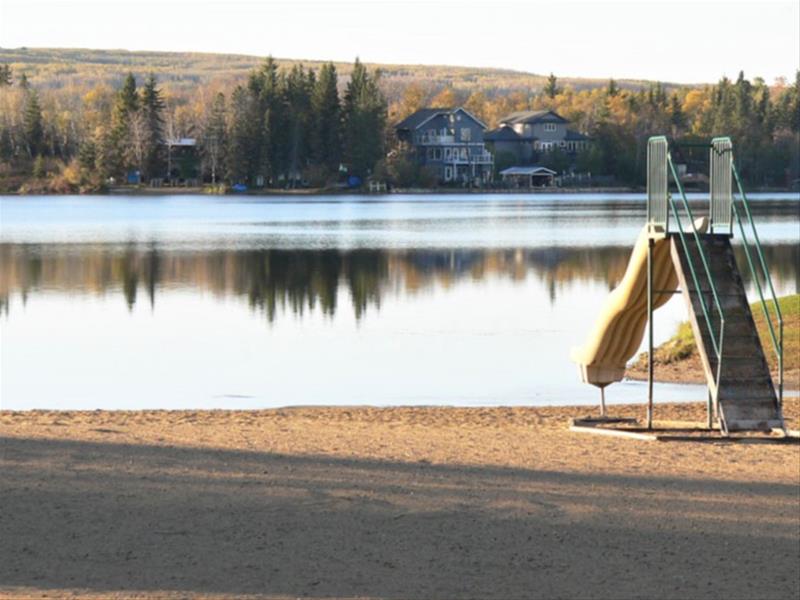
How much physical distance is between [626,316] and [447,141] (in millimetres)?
120767

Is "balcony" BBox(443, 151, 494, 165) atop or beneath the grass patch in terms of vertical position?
atop

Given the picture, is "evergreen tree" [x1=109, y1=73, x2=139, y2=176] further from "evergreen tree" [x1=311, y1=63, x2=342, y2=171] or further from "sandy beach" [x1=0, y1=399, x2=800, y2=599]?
"sandy beach" [x1=0, y1=399, x2=800, y2=599]

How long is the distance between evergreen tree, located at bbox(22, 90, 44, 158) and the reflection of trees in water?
8255 centimetres

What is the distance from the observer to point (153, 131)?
134500mm

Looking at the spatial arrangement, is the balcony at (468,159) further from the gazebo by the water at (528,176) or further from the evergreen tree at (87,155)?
the evergreen tree at (87,155)

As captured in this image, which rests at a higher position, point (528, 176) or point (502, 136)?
point (502, 136)

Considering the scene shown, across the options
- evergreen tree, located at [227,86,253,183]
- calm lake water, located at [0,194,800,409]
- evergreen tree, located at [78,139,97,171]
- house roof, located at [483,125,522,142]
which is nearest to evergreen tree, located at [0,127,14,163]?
evergreen tree, located at [78,139,97,171]

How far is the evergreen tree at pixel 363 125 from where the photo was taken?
129 metres

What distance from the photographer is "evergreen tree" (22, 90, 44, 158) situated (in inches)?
5477

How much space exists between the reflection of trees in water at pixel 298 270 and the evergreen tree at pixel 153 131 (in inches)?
2983

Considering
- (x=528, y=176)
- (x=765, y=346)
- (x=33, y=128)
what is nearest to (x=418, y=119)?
(x=528, y=176)

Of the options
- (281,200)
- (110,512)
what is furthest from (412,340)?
(281,200)

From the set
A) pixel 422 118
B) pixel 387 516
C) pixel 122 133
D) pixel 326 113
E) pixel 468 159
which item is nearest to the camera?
pixel 387 516

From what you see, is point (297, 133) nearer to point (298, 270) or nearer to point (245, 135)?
point (245, 135)
